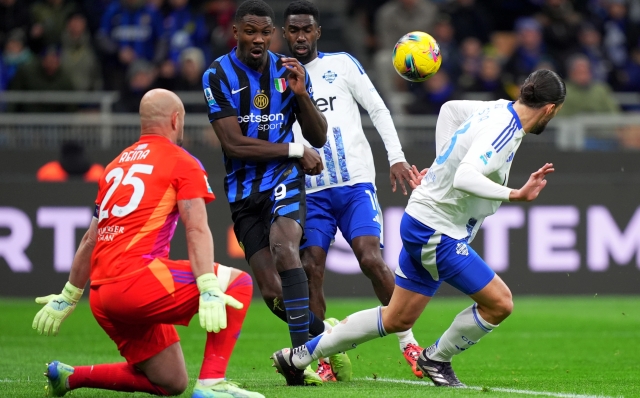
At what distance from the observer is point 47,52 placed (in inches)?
648

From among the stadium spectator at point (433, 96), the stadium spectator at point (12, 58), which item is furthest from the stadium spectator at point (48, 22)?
the stadium spectator at point (433, 96)

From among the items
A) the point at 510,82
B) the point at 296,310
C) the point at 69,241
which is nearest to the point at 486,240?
the point at 510,82

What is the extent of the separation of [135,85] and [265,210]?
9320mm

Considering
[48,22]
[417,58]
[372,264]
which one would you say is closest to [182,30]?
[48,22]

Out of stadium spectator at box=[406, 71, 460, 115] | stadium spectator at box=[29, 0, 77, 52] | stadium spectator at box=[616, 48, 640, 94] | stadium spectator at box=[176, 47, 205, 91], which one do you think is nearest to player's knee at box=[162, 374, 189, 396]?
stadium spectator at box=[406, 71, 460, 115]

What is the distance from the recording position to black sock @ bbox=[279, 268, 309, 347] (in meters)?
6.87

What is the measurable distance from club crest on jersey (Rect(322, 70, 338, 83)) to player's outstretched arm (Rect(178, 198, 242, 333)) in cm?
265

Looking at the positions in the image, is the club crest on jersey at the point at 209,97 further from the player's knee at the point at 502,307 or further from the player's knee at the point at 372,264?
the player's knee at the point at 502,307

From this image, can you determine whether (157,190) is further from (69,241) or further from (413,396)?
(69,241)

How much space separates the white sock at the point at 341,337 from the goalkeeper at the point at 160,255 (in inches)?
37.2

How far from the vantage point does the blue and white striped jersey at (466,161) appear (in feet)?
20.5

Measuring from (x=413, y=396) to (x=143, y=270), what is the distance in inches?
71.2

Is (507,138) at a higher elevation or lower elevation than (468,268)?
higher

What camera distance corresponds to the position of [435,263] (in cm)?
659
